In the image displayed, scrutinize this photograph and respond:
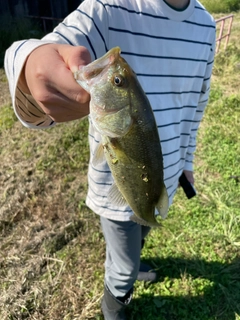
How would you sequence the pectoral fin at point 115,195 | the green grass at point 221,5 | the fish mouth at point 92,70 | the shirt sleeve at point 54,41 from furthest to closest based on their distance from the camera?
the green grass at point 221,5
the pectoral fin at point 115,195
the shirt sleeve at point 54,41
the fish mouth at point 92,70

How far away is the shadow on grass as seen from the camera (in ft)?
7.72

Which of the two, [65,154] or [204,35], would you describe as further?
[65,154]

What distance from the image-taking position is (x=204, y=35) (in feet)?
5.27

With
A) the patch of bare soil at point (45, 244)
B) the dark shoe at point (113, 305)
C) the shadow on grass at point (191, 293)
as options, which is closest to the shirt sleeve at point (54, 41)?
the dark shoe at point (113, 305)

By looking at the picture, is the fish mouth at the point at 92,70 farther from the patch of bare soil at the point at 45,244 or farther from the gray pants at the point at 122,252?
the patch of bare soil at the point at 45,244

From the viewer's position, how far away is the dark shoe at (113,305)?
2.03 metres

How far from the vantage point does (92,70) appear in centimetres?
84

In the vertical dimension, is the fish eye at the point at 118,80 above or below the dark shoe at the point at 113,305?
above

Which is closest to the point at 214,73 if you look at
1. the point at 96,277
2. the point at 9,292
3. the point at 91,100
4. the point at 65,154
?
the point at 65,154

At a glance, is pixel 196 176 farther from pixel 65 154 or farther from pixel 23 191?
pixel 23 191

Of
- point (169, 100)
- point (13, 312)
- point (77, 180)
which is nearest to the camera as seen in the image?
point (169, 100)

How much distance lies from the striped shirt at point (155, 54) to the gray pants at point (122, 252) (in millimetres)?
92

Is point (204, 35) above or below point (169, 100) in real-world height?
above

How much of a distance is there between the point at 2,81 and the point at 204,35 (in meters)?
4.34
